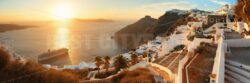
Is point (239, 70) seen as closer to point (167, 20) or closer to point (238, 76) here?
point (238, 76)

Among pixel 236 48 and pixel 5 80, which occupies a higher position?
pixel 236 48

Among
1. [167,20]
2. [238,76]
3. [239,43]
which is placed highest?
[239,43]

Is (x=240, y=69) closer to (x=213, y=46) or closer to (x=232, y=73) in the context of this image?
(x=232, y=73)

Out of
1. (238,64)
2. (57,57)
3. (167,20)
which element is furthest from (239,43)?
(167,20)

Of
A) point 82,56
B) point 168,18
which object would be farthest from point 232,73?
point 168,18

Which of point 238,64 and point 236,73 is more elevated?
point 238,64

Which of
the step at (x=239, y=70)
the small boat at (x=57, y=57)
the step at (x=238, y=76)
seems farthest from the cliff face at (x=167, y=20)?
the step at (x=238, y=76)

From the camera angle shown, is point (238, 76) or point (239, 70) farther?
point (239, 70)

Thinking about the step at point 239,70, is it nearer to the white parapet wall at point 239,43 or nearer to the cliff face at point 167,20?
the white parapet wall at point 239,43
